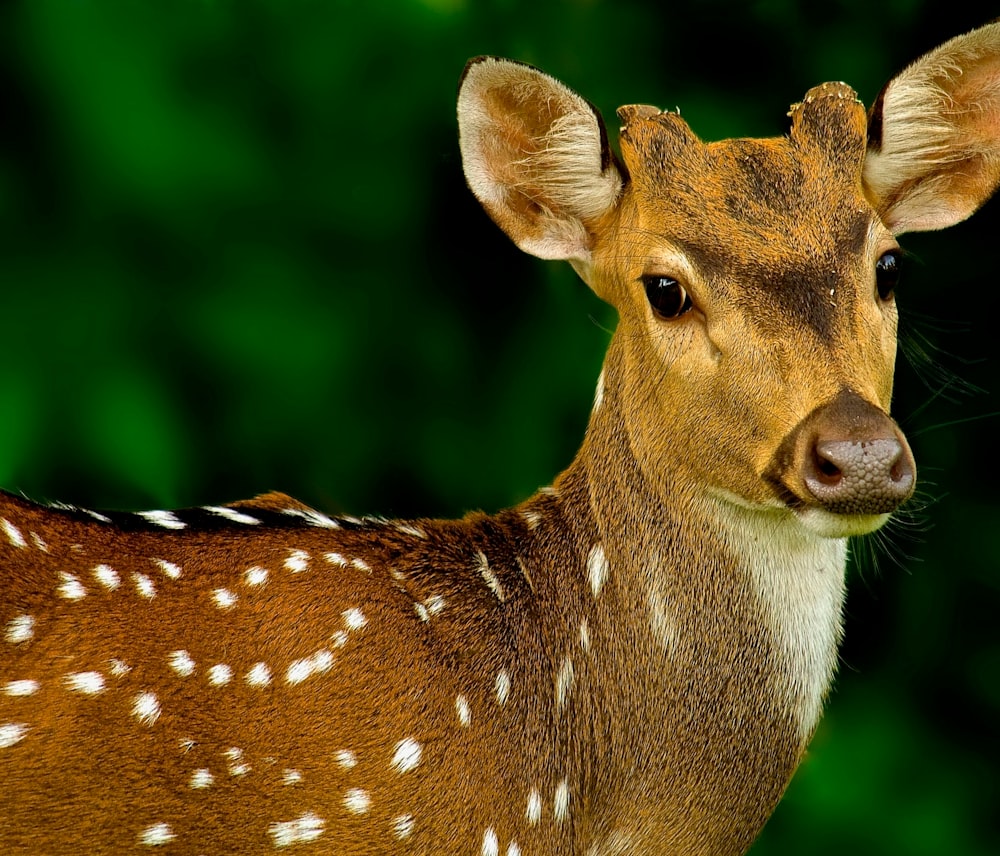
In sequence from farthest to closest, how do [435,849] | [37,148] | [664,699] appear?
[37,148]
[664,699]
[435,849]

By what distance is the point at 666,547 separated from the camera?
2463mm

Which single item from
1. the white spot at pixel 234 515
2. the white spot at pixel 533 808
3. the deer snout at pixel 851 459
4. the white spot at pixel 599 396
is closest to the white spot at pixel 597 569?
the white spot at pixel 599 396

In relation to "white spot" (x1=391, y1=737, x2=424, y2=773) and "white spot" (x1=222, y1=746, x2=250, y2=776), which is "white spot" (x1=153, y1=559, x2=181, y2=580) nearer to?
"white spot" (x1=222, y1=746, x2=250, y2=776)

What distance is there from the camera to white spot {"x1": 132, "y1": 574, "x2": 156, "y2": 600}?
2.30m

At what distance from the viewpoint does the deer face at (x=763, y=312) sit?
7.02 feet

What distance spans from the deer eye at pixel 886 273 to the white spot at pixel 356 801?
1123 mm

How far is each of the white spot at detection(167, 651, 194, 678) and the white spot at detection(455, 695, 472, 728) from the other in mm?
423

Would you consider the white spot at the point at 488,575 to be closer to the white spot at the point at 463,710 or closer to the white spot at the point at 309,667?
the white spot at the point at 463,710

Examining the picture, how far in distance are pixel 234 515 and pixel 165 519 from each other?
0.12 m

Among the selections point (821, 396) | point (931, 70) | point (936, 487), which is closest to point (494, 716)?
point (821, 396)

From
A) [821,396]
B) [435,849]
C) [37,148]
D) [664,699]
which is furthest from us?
[37,148]

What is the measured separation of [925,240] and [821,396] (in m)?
1.52

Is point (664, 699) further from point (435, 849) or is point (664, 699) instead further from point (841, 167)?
point (841, 167)

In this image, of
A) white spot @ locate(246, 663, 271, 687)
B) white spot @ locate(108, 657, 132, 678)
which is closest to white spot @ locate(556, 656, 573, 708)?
white spot @ locate(246, 663, 271, 687)
